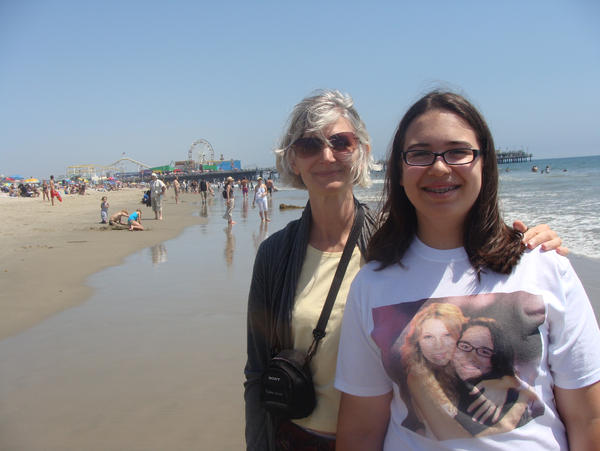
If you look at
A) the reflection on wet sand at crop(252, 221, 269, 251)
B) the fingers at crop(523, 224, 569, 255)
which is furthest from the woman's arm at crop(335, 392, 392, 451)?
the reflection on wet sand at crop(252, 221, 269, 251)

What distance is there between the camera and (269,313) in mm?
1813

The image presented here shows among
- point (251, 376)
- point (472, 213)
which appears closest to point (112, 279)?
point (251, 376)

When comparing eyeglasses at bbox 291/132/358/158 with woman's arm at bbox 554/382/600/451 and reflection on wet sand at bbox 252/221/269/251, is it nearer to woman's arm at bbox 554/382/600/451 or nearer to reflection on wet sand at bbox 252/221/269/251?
woman's arm at bbox 554/382/600/451

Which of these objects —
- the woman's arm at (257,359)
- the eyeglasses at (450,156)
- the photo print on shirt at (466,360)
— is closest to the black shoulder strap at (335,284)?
the woman's arm at (257,359)

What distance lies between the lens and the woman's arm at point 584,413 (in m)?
1.24

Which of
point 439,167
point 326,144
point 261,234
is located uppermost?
point 326,144

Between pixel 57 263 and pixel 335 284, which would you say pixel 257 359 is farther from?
pixel 57 263

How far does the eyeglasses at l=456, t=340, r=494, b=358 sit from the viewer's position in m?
1.24

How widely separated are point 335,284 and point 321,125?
2.28 feet

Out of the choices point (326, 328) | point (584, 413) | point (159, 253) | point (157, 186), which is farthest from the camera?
point (157, 186)

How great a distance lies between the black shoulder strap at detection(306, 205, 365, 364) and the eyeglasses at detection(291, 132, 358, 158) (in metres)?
0.32

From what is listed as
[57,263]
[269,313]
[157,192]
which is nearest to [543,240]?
[269,313]

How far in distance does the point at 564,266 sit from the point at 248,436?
4.48ft

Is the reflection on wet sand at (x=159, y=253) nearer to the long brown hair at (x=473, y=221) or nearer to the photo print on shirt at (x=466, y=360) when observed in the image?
the long brown hair at (x=473, y=221)
